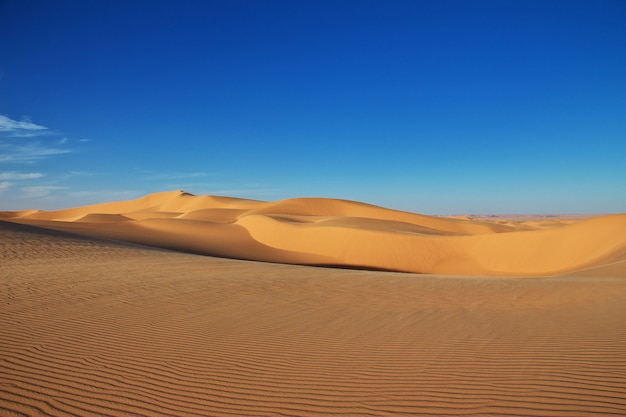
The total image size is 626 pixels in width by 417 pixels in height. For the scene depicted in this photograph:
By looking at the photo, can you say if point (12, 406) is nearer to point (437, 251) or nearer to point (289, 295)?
point (289, 295)

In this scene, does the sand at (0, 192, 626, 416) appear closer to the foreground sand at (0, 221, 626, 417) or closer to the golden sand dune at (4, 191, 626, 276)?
the foreground sand at (0, 221, 626, 417)

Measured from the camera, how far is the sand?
3.77 m

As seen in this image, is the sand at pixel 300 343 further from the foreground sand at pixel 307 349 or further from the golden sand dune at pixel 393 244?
the golden sand dune at pixel 393 244

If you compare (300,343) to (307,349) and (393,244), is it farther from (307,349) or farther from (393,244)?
(393,244)

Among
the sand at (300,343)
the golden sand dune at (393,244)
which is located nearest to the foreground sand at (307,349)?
the sand at (300,343)

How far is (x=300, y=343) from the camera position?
5.69m

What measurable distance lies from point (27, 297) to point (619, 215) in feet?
96.3

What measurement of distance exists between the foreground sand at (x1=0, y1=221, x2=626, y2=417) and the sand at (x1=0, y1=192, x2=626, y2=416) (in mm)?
25

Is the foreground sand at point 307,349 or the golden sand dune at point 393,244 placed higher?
the golden sand dune at point 393,244

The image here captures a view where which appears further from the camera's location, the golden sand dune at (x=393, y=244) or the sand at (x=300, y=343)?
the golden sand dune at (x=393, y=244)

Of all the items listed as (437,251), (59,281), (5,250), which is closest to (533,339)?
(59,281)

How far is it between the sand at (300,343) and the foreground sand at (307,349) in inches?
1.0

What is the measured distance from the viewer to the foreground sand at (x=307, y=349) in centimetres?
374

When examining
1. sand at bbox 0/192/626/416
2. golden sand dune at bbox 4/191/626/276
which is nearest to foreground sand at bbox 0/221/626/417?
sand at bbox 0/192/626/416
